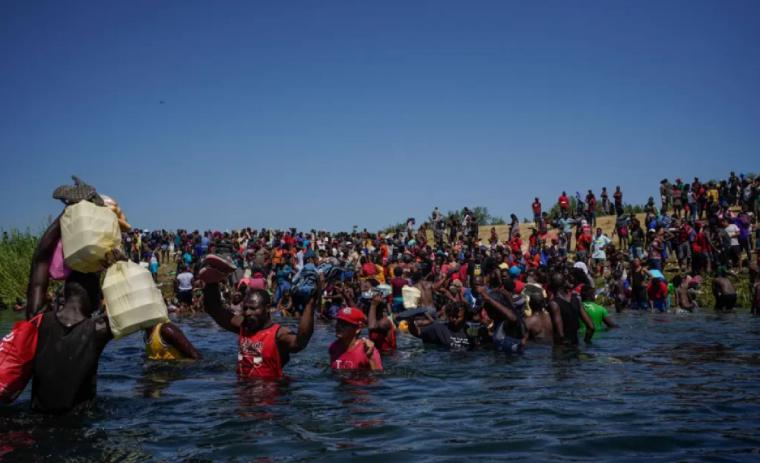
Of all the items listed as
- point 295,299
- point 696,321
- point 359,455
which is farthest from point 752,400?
point 295,299

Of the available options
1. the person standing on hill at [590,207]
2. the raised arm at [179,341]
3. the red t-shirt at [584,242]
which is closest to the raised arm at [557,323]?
the raised arm at [179,341]

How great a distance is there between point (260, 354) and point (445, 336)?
4.82 metres

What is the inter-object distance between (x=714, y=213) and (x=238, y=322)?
21491 millimetres

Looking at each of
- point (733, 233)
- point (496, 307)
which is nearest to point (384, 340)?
point (496, 307)

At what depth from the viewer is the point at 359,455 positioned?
507 centimetres

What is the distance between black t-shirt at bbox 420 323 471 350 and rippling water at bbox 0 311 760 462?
656mm

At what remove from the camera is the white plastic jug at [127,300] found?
4871 mm

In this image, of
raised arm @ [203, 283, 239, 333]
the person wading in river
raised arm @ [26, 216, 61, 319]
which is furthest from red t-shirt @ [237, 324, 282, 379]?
raised arm @ [26, 216, 61, 319]

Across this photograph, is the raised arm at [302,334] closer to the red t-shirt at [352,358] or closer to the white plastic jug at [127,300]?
the red t-shirt at [352,358]

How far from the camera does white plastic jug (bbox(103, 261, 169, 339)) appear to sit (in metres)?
4.87

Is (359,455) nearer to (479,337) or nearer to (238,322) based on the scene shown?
(238,322)

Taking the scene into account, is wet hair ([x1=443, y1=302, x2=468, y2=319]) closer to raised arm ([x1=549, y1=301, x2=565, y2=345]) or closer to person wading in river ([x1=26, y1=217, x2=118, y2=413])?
raised arm ([x1=549, y1=301, x2=565, y2=345])

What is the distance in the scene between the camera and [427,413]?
21.8 ft

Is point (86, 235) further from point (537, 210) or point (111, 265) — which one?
point (537, 210)
